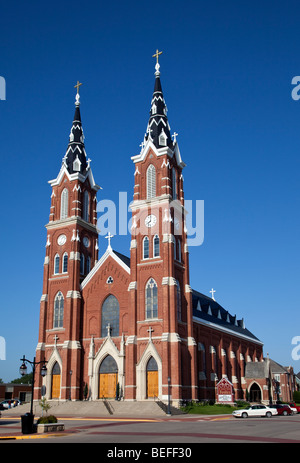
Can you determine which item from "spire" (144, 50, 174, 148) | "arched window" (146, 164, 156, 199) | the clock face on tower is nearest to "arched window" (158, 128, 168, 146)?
"spire" (144, 50, 174, 148)

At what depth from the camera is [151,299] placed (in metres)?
48.3

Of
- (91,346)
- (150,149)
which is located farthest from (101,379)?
(150,149)

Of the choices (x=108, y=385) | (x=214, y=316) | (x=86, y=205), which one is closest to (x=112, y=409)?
(x=108, y=385)

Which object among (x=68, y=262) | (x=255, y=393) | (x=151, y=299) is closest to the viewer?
(x=151, y=299)

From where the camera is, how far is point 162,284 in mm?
47281

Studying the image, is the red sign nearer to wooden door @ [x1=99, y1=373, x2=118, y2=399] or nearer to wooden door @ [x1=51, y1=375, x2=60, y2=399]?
wooden door @ [x1=99, y1=373, x2=118, y2=399]

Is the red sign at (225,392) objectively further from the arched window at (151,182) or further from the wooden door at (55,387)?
the arched window at (151,182)

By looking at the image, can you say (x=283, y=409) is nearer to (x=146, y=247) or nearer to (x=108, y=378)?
(x=108, y=378)

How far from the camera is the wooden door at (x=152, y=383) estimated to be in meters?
45.6

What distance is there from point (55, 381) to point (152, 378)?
12.4m

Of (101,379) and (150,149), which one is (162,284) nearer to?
(101,379)

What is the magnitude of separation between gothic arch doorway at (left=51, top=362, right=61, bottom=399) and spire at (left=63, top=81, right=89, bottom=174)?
23.3 meters

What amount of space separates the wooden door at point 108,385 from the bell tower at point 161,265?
12.5 ft

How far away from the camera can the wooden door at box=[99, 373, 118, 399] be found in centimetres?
4916
